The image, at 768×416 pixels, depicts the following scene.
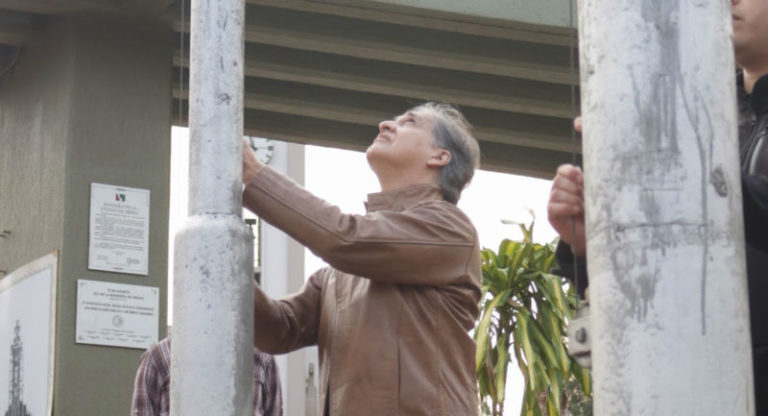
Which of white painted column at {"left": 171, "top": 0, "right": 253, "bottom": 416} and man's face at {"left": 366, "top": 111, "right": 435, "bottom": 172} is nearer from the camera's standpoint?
white painted column at {"left": 171, "top": 0, "right": 253, "bottom": 416}

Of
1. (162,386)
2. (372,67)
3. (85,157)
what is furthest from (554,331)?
(162,386)

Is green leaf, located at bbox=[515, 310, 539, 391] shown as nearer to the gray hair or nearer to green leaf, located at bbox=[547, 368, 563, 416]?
green leaf, located at bbox=[547, 368, 563, 416]

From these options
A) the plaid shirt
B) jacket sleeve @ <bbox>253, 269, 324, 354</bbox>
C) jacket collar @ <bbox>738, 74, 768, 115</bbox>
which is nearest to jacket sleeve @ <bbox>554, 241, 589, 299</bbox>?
jacket collar @ <bbox>738, 74, 768, 115</bbox>

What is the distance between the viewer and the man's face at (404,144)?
5.04 metres

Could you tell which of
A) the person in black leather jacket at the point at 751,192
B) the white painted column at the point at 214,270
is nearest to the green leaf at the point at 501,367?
the white painted column at the point at 214,270

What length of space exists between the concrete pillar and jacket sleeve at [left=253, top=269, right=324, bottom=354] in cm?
447

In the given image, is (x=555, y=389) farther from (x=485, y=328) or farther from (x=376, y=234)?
(x=376, y=234)

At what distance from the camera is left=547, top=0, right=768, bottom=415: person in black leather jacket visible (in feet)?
9.75

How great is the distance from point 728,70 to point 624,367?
1.70 ft

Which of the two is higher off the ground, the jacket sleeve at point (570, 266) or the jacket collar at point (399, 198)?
the jacket collar at point (399, 198)

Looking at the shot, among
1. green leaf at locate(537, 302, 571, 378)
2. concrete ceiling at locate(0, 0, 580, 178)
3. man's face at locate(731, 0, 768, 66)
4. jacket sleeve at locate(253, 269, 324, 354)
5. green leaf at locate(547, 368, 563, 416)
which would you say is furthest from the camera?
green leaf at locate(537, 302, 571, 378)

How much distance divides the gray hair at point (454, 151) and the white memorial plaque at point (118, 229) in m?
4.40

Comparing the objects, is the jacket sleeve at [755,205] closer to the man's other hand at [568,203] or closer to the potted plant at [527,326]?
the man's other hand at [568,203]

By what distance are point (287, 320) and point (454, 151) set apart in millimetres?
822
